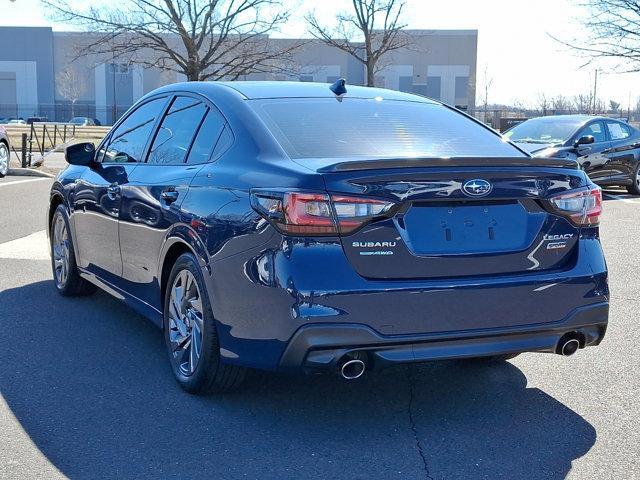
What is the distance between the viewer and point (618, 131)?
15727 mm

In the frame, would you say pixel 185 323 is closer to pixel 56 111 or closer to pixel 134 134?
pixel 134 134

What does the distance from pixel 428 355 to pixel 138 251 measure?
2043 millimetres

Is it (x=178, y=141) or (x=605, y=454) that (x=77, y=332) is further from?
(x=605, y=454)

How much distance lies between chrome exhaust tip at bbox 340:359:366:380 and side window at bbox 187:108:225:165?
1390 mm

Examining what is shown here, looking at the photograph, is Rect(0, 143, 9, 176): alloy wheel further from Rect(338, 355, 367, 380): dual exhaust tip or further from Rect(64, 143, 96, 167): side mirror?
Rect(338, 355, 367, 380): dual exhaust tip

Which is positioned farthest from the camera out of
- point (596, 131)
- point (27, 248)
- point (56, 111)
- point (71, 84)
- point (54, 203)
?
point (56, 111)

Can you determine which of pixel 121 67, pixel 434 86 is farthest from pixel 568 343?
pixel 434 86

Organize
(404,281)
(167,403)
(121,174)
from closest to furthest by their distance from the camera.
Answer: (404,281)
(167,403)
(121,174)

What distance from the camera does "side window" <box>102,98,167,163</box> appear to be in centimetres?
527

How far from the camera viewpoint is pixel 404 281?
3.53 m

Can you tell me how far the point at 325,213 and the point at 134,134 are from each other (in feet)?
8.21

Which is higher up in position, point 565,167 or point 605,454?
point 565,167

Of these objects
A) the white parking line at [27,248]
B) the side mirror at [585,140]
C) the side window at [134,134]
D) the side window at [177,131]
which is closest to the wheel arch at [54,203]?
the side window at [134,134]

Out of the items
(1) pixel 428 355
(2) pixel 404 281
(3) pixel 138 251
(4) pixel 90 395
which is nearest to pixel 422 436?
(1) pixel 428 355
